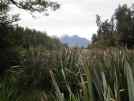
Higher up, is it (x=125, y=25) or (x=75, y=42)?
(x=125, y=25)

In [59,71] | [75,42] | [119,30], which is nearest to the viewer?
[59,71]

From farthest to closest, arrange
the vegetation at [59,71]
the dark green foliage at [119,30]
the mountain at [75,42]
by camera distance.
→ the dark green foliage at [119,30] → the mountain at [75,42] → the vegetation at [59,71]

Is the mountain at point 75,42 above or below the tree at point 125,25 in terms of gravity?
below

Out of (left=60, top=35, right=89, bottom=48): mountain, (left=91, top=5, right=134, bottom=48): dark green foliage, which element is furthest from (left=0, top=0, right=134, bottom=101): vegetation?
(left=91, top=5, right=134, bottom=48): dark green foliage

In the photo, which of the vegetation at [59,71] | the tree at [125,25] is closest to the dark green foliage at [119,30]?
the tree at [125,25]

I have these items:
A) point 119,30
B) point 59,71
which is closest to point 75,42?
point 59,71

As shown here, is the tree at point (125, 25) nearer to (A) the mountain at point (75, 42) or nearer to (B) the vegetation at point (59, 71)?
(A) the mountain at point (75, 42)

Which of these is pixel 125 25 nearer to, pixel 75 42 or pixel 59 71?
pixel 75 42

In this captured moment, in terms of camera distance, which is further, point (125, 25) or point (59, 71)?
point (125, 25)

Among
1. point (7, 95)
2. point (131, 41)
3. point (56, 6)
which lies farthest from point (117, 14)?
point (7, 95)

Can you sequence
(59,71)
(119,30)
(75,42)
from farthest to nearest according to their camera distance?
(119,30), (75,42), (59,71)

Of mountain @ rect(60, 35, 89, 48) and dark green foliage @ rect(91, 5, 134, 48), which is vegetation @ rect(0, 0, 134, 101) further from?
dark green foliage @ rect(91, 5, 134, 48)

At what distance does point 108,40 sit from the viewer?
38.7 m

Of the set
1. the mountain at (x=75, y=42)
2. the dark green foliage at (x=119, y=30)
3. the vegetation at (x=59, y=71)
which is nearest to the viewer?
the vegetation at (x=59, y=71)
